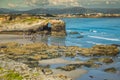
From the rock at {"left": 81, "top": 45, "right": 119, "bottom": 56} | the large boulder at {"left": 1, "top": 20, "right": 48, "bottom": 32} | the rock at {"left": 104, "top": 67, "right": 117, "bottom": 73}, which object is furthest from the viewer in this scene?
the large boulder at {"left": 1, "top": 20, "right": 48, "bottom": 32}

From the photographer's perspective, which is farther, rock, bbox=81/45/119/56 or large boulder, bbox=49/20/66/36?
large boulder, bbox=49/20/66/36

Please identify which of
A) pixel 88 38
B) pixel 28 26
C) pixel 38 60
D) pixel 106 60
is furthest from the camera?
pixel 28 26

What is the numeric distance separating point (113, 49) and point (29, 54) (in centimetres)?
1247

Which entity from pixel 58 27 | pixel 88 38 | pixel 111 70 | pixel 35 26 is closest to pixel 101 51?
pixel 111 70

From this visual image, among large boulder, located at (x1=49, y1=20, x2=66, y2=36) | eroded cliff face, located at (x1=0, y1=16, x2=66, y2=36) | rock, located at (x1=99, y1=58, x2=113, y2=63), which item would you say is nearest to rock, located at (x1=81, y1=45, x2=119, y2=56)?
rock, located at (x1=99, y1=58, x2=113, y2=63)

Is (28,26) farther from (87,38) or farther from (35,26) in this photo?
(87,38)

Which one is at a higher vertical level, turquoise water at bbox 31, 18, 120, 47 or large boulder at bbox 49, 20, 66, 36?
large boulder at bbox 49, 20, 66, 36

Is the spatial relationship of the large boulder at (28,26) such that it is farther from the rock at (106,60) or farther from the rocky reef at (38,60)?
the rock at (106,60)

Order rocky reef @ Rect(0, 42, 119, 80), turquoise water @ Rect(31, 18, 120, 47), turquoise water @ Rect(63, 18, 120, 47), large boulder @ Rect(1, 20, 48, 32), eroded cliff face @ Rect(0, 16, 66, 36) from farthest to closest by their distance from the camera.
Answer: eroded cliff face @ Rect(0, 16, 66, 36)
large boulder @ Rect(1, 20, 48, 32)
turquoise water @ Rect(63, 18, 120, 47)
turquoise water @ Rect(31, 18, 120, 47)
rocky reef @ Rect(0, 42, 119, 80)

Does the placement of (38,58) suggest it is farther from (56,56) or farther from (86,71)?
(86,71)

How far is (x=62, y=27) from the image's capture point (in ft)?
242

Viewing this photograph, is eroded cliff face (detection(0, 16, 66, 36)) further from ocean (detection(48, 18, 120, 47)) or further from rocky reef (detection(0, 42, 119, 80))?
rocky reef (detection(0, 42, 119, 80))

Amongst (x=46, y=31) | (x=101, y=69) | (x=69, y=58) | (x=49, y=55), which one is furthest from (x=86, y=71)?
(x=46, y=31)

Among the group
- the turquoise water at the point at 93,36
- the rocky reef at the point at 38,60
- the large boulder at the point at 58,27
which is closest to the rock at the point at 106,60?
the rocky reef at the point at 38,60
